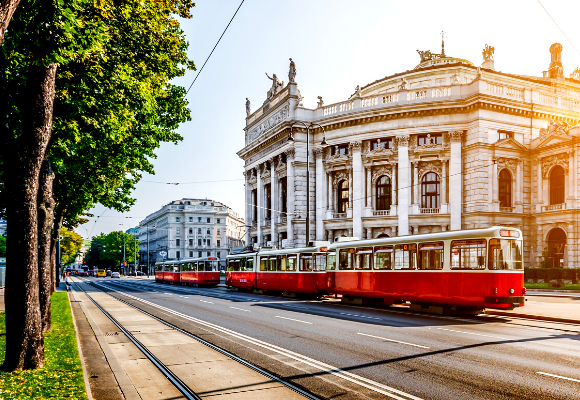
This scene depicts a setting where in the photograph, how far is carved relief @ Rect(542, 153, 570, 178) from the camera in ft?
138

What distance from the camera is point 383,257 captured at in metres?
23.6

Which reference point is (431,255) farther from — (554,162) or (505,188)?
(554,162)


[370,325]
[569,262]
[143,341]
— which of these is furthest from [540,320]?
[569,262]

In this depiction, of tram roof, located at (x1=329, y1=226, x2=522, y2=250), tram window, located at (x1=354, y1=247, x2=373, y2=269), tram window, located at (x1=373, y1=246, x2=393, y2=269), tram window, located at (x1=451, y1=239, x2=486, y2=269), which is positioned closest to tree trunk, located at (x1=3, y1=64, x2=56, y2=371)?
tram window, located at (x1=451, y1=239, x2=486, y2=269)

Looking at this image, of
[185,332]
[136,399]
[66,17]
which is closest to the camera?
[136,399]

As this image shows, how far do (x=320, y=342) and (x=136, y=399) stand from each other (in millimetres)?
6115

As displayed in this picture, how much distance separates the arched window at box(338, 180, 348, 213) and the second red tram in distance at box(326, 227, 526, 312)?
86.8 ft

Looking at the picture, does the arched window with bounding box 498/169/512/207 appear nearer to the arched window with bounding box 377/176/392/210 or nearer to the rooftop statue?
the arched window with bounding box 377/176/392/210

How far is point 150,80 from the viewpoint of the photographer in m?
16.3

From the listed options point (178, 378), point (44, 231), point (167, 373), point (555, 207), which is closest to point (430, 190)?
point (555, 207)

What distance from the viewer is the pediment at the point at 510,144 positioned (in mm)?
44312

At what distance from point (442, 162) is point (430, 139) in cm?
245

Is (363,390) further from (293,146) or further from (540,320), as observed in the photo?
(293,146)

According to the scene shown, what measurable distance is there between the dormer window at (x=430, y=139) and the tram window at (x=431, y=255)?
90.0 ft
